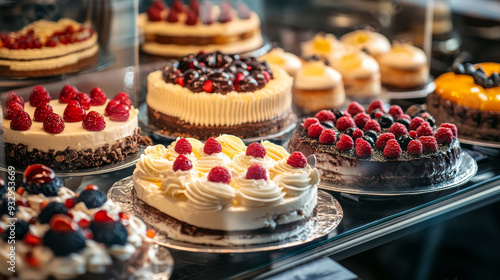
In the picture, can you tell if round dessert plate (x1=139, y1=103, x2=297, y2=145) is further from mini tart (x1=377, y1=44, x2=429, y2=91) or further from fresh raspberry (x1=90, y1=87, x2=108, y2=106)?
mini tart (x1=377, y1=44, x2=429, y2=91)

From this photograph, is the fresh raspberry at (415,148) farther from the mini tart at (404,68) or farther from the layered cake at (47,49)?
the layered cake at (47,49)

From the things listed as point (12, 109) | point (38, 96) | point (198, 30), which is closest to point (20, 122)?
point (12, 109)

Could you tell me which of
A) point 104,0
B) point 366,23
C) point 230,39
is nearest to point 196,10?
point 230,39

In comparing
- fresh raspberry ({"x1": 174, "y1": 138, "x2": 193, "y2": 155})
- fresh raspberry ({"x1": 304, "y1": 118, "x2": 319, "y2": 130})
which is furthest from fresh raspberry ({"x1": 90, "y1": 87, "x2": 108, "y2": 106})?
fresh raspberry ({"x1": 304, "y1": 118, "x2": 319, "y2": 130})

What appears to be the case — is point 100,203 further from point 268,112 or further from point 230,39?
point 230,39

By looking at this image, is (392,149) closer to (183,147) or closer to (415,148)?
(415,148)

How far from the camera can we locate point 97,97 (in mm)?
3480

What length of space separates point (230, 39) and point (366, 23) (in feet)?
4.44

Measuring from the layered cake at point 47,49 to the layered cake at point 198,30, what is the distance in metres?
0.76

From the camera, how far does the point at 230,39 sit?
506cm

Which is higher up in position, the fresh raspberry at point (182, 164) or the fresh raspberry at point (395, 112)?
the fresh raspberry at point (182, 164)

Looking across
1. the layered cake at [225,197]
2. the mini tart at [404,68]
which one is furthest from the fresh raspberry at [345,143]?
the mini tart at [404,68]

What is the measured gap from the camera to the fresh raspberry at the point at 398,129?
335 centimetres

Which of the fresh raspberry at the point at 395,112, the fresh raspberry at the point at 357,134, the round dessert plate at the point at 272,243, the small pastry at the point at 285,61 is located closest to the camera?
the round dessert plate at the point at 272,243
